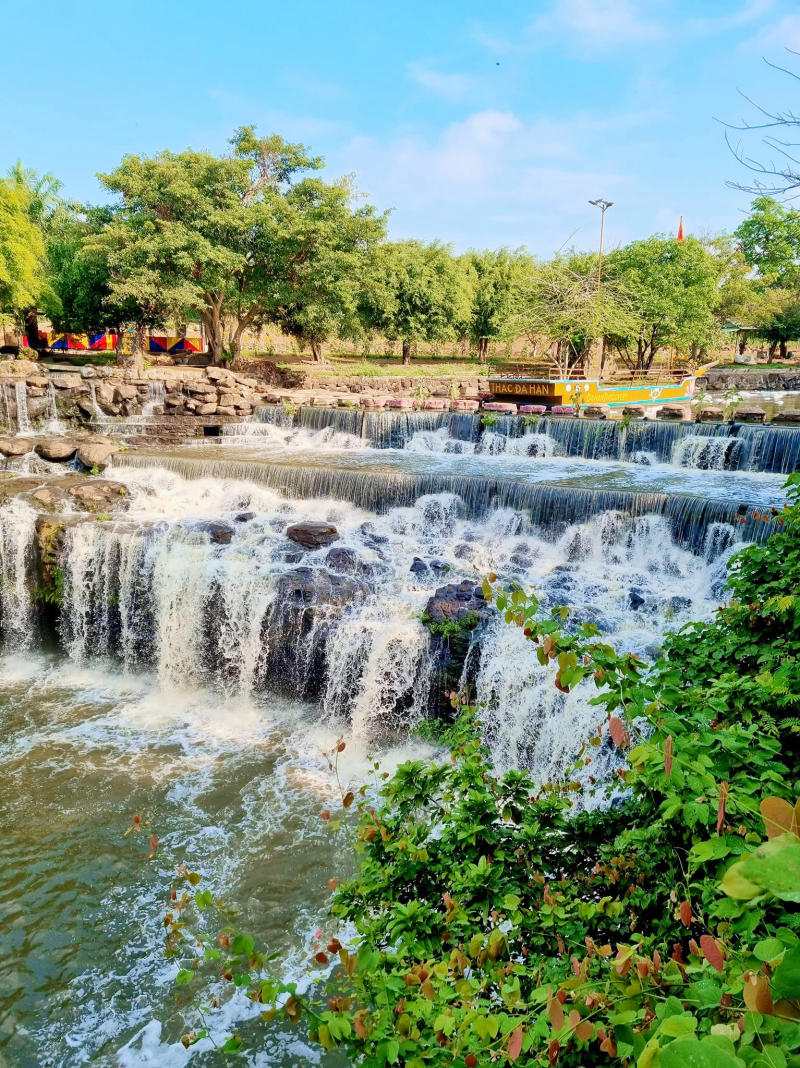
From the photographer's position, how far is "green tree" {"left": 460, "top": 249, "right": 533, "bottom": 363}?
113 ft

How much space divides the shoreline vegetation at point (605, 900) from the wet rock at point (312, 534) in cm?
708

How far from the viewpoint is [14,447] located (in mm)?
14336

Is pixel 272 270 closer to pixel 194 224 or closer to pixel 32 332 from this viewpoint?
pixel 194 224

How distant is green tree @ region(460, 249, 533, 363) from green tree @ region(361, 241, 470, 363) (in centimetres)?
188

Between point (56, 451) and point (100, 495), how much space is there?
3005mm

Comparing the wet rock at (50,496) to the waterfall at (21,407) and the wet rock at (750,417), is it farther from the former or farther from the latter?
the wet rock at (750,417)

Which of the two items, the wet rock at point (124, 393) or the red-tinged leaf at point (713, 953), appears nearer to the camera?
the red-tinged leaf at point (713, 953)

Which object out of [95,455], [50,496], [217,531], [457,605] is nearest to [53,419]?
[95,455]

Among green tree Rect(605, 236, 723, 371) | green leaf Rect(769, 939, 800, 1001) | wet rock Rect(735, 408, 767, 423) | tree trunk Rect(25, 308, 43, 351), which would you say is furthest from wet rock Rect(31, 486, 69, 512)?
green tree Rect(605, 236, 723, 371)

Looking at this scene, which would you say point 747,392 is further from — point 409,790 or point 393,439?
point 409,790

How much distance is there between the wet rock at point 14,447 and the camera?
14258 millimetres

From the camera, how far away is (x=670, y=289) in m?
27.2

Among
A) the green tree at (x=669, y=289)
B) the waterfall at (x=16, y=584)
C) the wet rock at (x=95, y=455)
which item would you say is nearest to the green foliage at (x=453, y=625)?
the waterfall at (x=16, y=584)

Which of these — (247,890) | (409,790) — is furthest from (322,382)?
(409,790)
